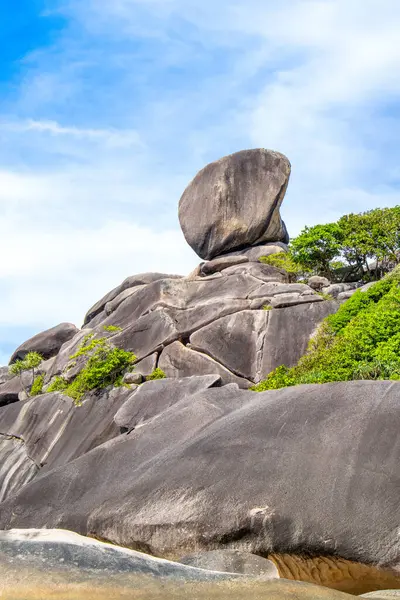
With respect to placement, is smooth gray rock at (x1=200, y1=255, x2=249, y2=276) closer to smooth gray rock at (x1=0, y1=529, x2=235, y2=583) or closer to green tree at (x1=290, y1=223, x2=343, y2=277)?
green tree at (x1=290, y1=223, x2=343, y2=277)

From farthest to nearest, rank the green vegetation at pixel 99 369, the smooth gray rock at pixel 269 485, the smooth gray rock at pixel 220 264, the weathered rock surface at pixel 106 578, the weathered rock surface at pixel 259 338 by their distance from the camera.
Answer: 1. the smooth gray rock at pixel 220 264
2. the weathered rock surface at pixel 259 338
3. the green vegetation at pixel 99 369
4. the smooth gray rock at pixel 269 485
5. the weathered rock surface at pixel 106 578

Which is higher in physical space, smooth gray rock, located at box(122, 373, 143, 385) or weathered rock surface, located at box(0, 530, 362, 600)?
smooth gray rock, located at box(122, 373, 143, 385)

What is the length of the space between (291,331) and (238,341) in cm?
212

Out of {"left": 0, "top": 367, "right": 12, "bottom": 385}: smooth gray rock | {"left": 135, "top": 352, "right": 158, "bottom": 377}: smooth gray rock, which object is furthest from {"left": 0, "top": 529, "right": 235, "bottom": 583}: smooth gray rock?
{"left": 0, "top": 367, "right": 12, "bottom": 385}: smooth gray rock

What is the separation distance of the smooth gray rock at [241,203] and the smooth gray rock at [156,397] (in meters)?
16.2

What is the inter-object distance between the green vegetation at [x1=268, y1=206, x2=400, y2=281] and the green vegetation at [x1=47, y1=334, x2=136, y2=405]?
9696 mm

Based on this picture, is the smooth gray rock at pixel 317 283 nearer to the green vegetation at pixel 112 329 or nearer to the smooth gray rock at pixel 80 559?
the green vegetation at pixel 112 329

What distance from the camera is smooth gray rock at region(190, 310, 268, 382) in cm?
2575

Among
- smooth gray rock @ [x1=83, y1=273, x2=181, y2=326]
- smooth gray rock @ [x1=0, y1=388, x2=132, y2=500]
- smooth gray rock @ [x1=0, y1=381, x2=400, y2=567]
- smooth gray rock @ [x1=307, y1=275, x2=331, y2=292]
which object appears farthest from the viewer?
smooth gray rock @ [x1=83, y1=273, x2=181, y2=326]

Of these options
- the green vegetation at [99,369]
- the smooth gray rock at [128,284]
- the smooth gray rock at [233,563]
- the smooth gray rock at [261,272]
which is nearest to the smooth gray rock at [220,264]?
the smooth gray rock at [261,272]

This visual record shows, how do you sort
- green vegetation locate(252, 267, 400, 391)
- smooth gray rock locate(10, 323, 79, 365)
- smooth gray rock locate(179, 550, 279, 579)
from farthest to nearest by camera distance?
smooth gray rock locate(10, 323, 79, 365)
green vegetation locate(252, 267, 400, 391)
smooth gray rock locate(179, 550, 279, 579)

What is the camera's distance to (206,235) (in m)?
36.2

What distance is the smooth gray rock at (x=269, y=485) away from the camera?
9805 millimetres

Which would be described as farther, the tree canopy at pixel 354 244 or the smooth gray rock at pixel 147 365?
the tree canopy at pixel 354 244
